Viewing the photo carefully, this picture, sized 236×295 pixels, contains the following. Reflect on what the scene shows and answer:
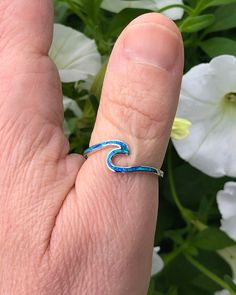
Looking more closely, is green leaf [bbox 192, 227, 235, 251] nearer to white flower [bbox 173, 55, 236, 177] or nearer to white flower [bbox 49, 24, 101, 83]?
white flower [bbox 173, 55, 236, 177]

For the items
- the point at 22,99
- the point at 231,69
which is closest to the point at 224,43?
the point at 231,69

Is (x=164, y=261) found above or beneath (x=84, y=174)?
beneath

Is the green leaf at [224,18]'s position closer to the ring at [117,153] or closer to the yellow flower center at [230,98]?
the yellow flower center at [230,98]

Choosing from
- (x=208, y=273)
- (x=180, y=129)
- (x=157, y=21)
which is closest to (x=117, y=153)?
(x=157, y=21)

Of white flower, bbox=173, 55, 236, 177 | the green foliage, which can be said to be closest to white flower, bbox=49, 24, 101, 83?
the green foliage

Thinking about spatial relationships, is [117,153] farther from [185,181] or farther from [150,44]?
[185,181]

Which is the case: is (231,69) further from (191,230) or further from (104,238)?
(104,238)

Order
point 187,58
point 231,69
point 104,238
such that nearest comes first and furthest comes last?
point 104,238 < point 231,69 < point 187,58
